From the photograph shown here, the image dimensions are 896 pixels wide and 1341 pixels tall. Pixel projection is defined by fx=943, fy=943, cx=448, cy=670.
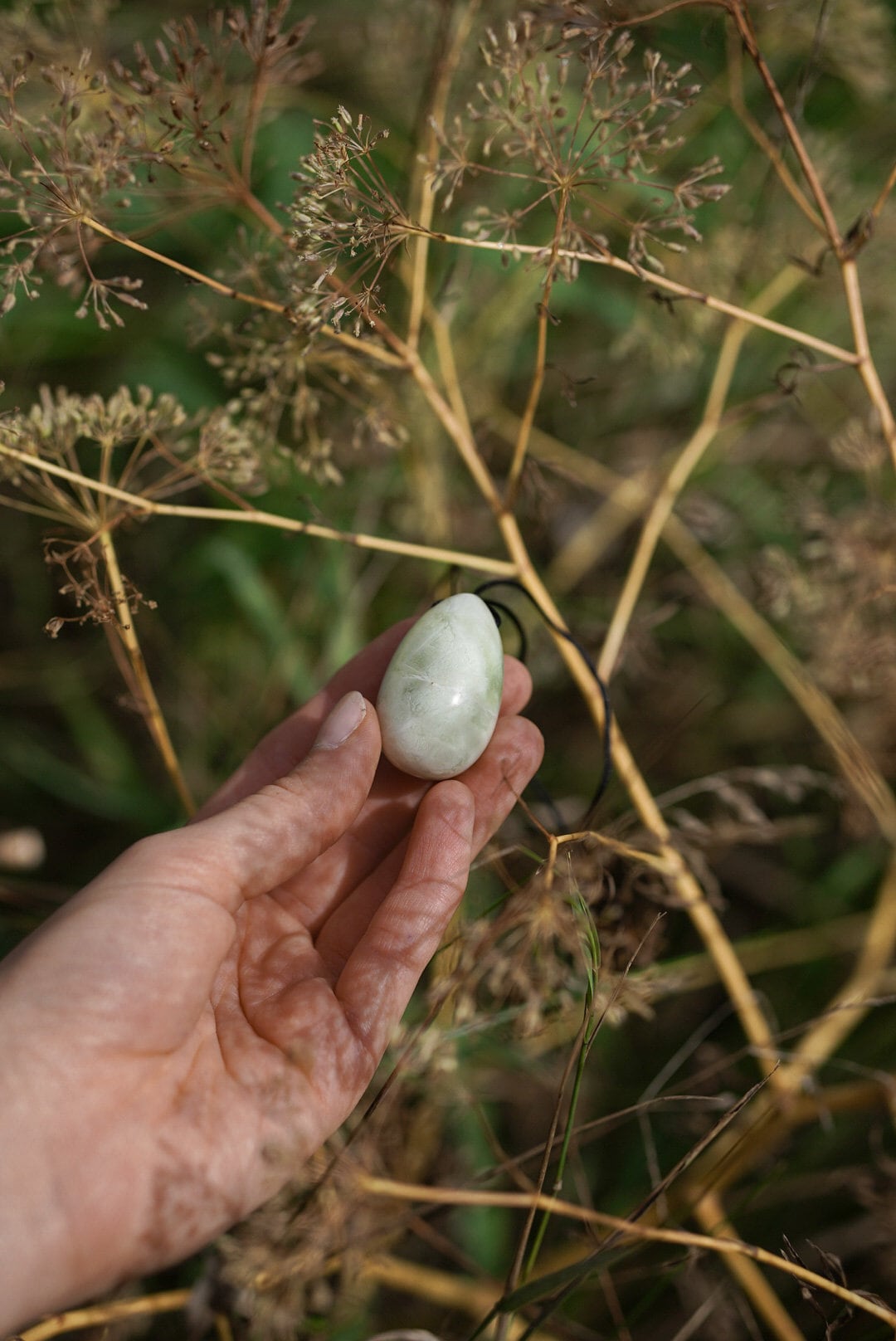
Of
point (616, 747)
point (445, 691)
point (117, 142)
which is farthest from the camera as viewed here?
point (616, 747)

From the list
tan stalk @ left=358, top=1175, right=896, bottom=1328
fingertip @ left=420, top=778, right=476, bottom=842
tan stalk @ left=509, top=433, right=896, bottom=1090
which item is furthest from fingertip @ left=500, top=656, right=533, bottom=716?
tan stalk @ left=358, top=1175, right=896, bottom=1328

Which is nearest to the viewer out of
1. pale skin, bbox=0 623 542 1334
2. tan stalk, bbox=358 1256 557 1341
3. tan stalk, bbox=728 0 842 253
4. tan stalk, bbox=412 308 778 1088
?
pale skin, bbox=0 623 542 1334

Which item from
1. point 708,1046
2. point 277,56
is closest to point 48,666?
point 277,56

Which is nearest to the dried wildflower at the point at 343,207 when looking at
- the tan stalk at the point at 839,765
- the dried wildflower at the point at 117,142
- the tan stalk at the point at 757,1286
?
the dried wildflower at the point at 117,142

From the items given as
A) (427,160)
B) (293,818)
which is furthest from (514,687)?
(427,160)

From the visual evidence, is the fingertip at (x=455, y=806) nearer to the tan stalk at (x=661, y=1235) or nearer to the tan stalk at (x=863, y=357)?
the tan stalk at (x=661, y=1235)

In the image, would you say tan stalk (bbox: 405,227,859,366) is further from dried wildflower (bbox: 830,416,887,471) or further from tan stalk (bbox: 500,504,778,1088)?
tan stalk (bbox: 500,504,778,1088)

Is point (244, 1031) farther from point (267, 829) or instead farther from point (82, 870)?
point (82, 870)

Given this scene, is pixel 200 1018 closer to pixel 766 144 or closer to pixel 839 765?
pixel 839 765
